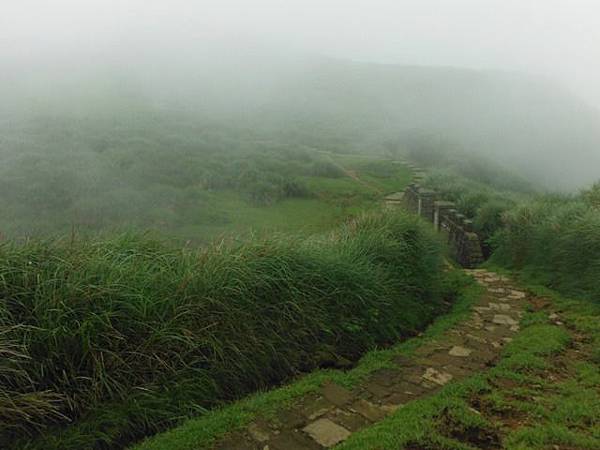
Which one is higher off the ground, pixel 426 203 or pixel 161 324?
pixel 161 324

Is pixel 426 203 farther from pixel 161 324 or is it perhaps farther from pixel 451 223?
pixel 161 324

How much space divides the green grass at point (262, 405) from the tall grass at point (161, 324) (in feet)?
0.66

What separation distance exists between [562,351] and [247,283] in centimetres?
326

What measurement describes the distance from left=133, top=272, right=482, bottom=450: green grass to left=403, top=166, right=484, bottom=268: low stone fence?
4517 mm

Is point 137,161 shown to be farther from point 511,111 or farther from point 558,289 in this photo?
point 511,111

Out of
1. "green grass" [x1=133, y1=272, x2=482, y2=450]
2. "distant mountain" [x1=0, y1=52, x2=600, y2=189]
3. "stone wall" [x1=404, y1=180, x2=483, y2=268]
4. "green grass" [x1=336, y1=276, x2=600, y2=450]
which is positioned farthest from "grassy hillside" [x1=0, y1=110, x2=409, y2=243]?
"distant mountain" [x1=0, y1=52, x2=600, y2=189]

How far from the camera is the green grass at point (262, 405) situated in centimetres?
303

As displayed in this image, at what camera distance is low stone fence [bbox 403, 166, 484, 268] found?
9.37m

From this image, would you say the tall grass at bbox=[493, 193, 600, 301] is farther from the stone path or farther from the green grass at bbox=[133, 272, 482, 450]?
the green grass at bbox=[133, 272, 482, 450]

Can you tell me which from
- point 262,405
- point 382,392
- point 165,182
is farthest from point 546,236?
point 165,182

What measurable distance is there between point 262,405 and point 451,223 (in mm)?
8256

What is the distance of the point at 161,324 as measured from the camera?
370cm

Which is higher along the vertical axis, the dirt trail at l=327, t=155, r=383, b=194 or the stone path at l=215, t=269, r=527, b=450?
the dirt trail at l=327, t=155, r=383, b=194

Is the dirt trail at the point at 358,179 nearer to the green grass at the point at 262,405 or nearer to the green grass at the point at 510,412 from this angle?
the green grass at the point at 262,405
